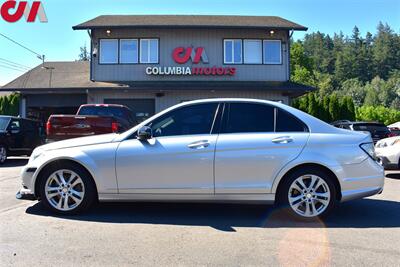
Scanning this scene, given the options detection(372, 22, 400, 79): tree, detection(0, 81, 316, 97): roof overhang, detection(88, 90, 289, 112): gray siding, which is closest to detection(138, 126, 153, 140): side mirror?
detection(0, 81, 316, 97): roof overhang

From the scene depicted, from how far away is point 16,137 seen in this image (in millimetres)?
13914

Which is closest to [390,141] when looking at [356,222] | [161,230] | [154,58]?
[356,222]

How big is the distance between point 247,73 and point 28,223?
18.2 metres

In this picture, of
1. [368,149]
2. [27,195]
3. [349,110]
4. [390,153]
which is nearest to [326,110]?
[349,110]

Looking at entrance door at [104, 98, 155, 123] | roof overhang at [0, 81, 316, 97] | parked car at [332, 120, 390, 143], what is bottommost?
parked car at [332, 120, 390, 143]

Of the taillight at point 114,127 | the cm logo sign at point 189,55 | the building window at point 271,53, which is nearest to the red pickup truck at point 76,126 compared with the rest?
the taillight at point 114,127

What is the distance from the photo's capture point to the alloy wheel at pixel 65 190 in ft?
19.8

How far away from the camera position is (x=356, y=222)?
590 centimetres

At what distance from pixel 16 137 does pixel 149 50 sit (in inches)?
409

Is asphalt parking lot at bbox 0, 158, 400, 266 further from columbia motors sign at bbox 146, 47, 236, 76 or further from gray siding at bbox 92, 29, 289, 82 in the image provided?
gray siding at bbox 92, 29, 289, 82

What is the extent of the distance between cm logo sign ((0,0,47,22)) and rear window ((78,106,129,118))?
20.4 ft

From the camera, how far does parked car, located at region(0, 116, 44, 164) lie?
529 inches

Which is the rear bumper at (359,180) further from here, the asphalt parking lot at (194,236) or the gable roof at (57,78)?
the gable roof at (57,78)

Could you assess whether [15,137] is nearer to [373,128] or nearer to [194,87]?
[194,87]
